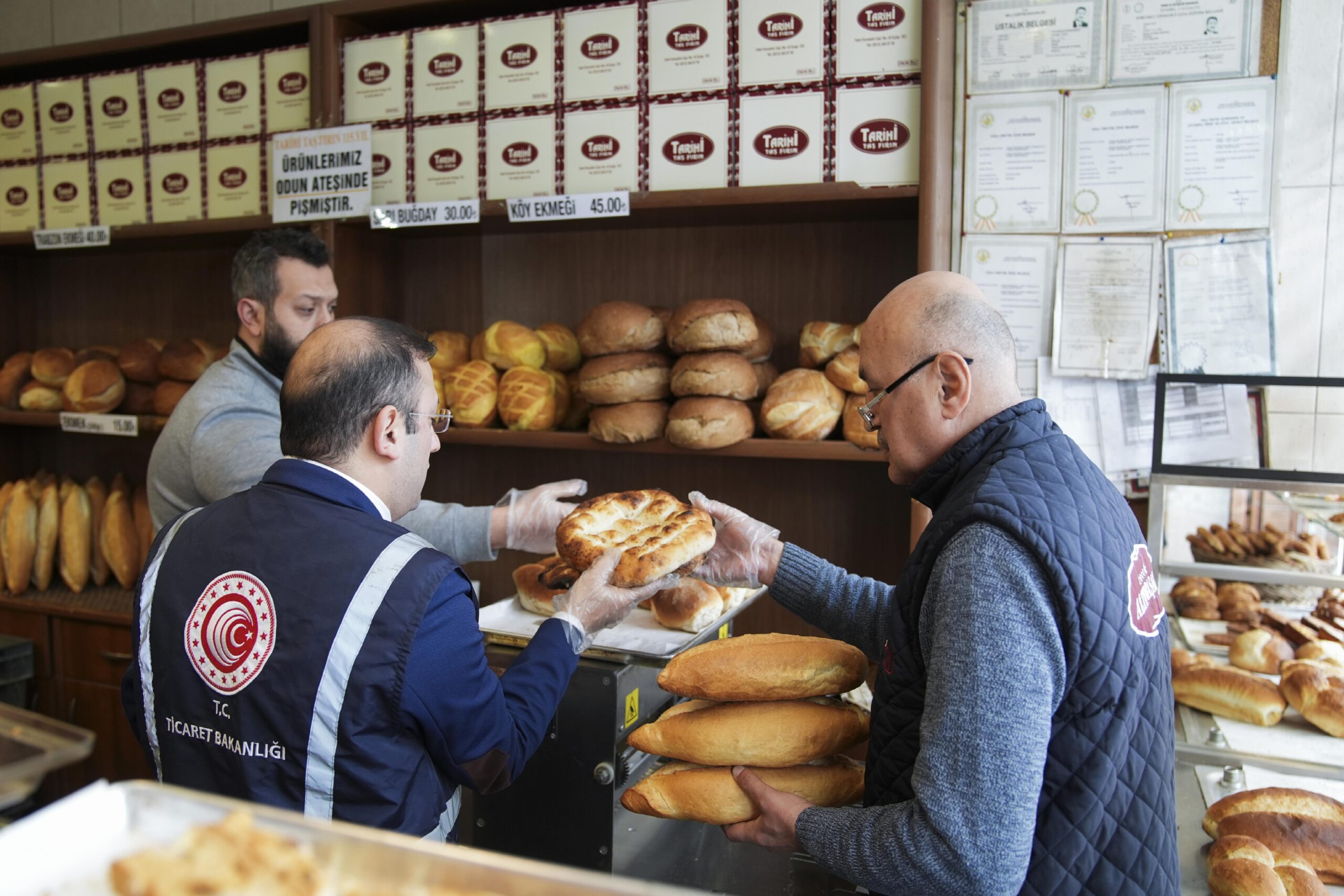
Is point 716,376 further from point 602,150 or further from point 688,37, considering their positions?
point 688,37

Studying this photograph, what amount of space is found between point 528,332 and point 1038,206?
142 cm

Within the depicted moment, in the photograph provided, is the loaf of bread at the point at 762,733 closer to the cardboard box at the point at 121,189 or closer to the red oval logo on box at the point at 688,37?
the red oval logo on box at the point at 688,37

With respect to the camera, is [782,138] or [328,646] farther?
[782,138]

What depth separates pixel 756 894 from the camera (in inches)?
61.8

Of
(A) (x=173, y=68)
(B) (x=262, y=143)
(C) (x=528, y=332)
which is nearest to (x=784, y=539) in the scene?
(C) (x=528, y=332)

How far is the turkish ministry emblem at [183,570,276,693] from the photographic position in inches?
48.6

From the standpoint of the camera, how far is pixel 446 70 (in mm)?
2543

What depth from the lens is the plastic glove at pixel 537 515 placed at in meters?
2.11

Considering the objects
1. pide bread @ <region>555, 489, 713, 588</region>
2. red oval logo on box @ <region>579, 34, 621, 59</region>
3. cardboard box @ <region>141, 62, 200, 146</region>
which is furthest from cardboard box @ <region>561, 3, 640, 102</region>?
cardboard box @ <region>141, 62, 200, 146</region>

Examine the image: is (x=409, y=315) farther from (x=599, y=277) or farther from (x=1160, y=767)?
(x=1160, y=767)

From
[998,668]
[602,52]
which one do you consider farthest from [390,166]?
[998,668]

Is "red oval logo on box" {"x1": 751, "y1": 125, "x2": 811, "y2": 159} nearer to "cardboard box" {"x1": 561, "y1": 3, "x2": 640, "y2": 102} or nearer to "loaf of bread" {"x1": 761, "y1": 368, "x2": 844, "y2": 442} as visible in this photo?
"cardboard box" {"x1": 561, "y1": 3, "x2": 640, "y2": 102}

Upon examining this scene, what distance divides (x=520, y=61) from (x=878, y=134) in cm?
100

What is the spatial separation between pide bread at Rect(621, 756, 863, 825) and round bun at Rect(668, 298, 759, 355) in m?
1.18
